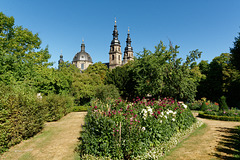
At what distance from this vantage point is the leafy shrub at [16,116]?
6.66 metres

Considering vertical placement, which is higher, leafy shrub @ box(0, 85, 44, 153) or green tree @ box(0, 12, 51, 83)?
A: green tree @ box(0, 12, 51, 83)

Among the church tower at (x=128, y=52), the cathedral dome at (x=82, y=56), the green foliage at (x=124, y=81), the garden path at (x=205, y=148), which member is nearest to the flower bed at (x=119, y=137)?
the garden path at (x=205, y=148)

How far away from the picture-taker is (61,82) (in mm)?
20156

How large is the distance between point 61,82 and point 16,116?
13022 millimetres

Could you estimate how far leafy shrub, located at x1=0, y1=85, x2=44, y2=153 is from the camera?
6660mm

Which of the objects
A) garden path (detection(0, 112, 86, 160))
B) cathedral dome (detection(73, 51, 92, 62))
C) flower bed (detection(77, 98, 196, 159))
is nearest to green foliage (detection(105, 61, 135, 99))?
garden path (detection(0, 112, 86, 160))

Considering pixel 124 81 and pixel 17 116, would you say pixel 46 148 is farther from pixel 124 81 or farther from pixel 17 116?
pixel 124 81

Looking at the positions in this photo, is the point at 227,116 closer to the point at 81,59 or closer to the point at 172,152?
the point at 172,152

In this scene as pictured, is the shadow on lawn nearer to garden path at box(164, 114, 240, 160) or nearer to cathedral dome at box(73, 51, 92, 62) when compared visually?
garden path at box(164, 114, 240, 160)

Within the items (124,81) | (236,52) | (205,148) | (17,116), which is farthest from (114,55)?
(205,148)

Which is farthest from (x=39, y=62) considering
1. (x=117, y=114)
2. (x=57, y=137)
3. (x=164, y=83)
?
(x=117, y=114)

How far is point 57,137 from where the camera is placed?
8773mm

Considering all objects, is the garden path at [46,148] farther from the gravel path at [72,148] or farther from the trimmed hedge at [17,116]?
the trimmed hedge at [17,116]

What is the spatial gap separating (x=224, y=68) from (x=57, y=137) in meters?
29.9
